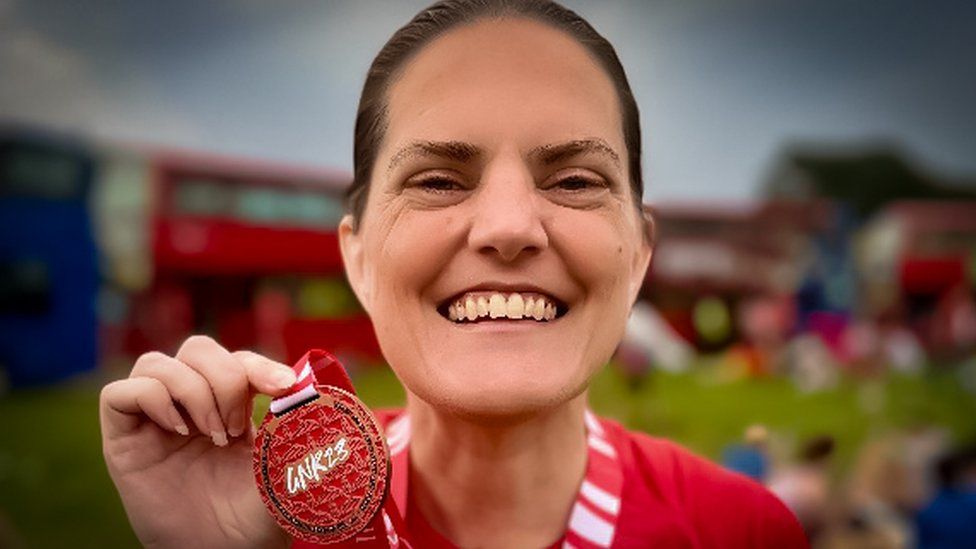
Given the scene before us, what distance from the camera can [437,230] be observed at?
1.02 metres

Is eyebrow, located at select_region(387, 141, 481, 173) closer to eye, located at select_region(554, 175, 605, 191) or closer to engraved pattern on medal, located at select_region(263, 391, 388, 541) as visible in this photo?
eye, located at select_region(554, 175, 605, 191)

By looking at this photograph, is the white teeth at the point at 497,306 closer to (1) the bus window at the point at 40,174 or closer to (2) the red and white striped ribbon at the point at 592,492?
(2) the red and white striped ribbon at the point at 592,492

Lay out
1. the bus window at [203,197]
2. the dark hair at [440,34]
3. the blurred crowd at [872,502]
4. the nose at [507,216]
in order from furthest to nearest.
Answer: the bus window at [203,197], the blurred crowd at [872,502], the dark hair at [440,34], the nose at [507,216]

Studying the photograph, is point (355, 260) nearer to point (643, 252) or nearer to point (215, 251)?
point (643, 252)

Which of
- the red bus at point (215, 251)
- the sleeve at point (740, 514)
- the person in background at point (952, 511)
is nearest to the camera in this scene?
the sleeve at point (740, 514)

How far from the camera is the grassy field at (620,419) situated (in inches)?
169

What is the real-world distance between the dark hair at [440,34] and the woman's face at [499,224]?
2 cm

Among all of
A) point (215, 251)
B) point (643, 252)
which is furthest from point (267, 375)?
point (215, 251)

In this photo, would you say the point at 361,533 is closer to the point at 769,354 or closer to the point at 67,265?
the point at 67,265

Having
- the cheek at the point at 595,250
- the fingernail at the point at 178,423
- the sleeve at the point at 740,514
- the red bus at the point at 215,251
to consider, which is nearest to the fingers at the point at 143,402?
the fingernail at the point at 178,423

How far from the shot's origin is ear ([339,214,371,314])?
1187 millimetres

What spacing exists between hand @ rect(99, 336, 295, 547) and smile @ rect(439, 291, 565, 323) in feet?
0.70

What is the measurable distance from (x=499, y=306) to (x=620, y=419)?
14.9ft

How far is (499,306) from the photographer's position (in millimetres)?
1011
